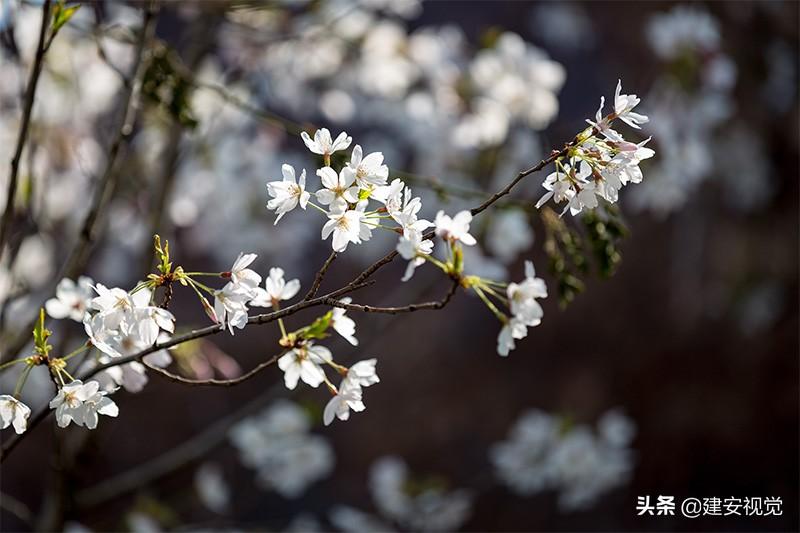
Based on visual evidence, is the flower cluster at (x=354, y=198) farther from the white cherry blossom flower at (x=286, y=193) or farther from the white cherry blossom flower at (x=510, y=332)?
the white cherry blossom flower at (x=510, y=332)

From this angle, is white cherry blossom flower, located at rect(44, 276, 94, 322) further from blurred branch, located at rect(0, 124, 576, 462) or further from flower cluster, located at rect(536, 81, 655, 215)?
flower cluster, located at rect(536, 81, 655, 215)

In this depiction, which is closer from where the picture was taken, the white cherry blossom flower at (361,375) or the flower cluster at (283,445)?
the white cherry blossom flower at (361,375)

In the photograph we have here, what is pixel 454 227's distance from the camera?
86 cm

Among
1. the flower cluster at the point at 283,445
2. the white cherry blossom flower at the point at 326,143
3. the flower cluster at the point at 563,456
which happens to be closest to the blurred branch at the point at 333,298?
the white cherry blossom flower at the point at 326,143

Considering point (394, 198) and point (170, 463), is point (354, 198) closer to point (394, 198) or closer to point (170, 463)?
point (394, 198)

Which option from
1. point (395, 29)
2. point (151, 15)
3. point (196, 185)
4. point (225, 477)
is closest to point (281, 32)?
point (395, 29)

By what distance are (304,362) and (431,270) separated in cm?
156

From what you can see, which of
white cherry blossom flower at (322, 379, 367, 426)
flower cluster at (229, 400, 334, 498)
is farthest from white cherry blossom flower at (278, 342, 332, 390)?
flower cluster at (229, 400, 334, 498)

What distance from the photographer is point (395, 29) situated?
2.50 meters

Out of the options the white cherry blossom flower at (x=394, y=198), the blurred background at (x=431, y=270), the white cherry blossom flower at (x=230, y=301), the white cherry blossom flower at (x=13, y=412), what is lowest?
the white cherry blossom flower at (x=13, y=412)

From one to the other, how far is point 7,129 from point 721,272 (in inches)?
142

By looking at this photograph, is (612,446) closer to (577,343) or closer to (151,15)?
(151,15)

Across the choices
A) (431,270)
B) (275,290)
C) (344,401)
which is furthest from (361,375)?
(431,270)

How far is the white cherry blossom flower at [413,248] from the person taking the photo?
0.83 metres
